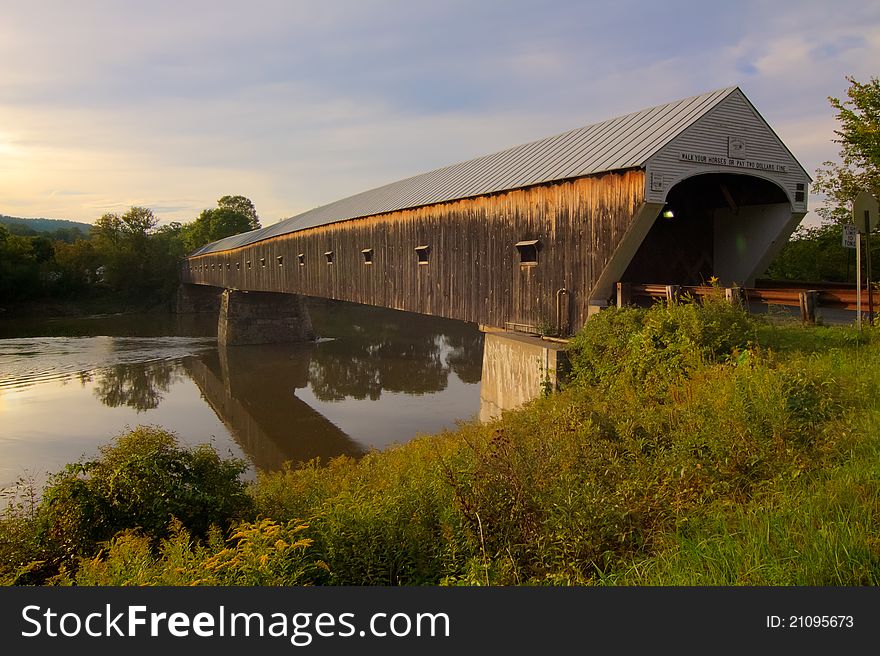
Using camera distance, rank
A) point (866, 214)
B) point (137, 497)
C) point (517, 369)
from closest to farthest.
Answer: point (137, 497), point (866, 214), point (517, 369)

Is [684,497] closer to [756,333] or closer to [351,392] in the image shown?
[756,333]

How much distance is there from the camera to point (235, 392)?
20.6m

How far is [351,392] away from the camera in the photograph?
→ 20250mm

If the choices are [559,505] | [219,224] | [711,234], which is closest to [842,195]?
[711,234]

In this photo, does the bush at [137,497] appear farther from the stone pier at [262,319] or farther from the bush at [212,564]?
the stone pier at [262,319]

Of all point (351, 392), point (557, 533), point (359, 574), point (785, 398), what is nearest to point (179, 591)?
point (359, 574)

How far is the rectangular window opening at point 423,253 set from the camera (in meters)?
14.0

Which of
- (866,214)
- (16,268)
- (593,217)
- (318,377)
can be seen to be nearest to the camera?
(866,214)

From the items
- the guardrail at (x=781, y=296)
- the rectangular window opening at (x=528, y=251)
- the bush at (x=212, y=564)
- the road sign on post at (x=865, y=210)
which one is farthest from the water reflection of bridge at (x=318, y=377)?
the road sign on post at (x=865, y=210)

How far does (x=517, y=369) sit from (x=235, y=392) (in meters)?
13.6

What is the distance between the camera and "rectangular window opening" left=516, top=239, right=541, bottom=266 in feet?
35.6

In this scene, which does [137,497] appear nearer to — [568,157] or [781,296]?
[781,296]

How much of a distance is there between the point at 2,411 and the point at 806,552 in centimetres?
1955

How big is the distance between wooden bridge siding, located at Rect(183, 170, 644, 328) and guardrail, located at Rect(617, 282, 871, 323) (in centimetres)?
88
